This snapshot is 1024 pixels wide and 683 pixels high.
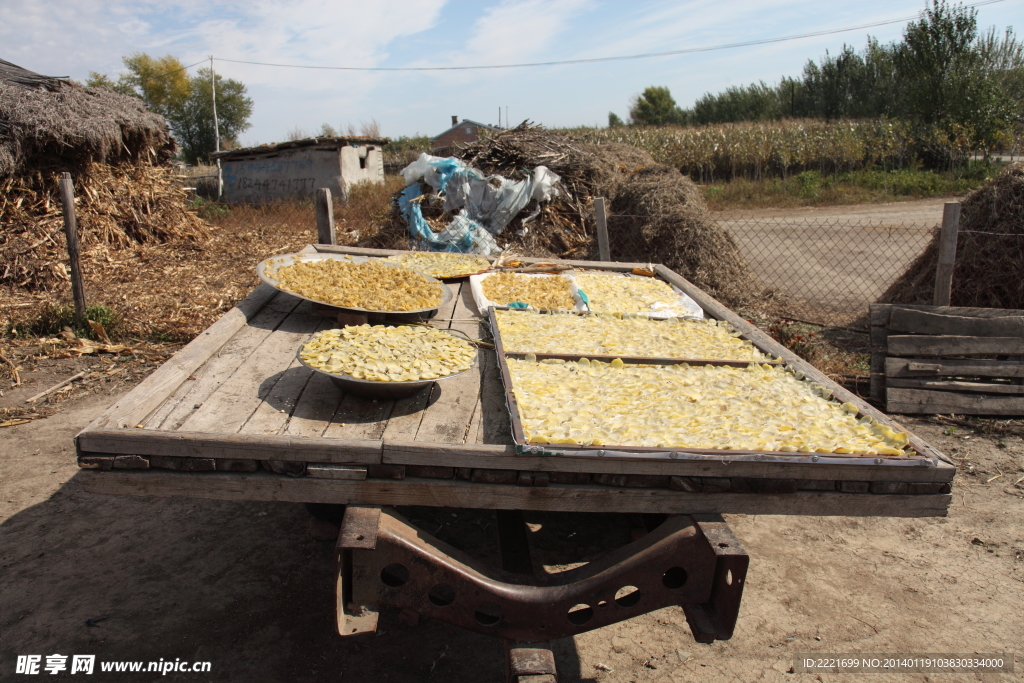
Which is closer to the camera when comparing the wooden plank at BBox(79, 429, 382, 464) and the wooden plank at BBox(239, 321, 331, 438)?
the wooden plank at BBox(79, 429, 382, 464)

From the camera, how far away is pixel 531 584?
2004mm

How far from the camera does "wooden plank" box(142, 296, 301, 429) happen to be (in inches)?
86.2

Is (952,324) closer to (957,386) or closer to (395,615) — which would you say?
(957,386)

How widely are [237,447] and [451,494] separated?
672mm

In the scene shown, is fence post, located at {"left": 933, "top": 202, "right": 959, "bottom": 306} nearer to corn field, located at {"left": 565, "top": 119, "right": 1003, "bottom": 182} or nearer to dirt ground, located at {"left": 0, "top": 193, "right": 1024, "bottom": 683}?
dirt ground, located at {"left": 0, "top": 193, "right": 1024, "bottom": 683}

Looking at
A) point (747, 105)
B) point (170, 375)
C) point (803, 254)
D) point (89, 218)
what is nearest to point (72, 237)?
point (89, 218)

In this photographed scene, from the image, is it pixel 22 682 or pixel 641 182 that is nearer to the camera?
pixel 22 682

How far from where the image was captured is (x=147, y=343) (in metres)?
6.01

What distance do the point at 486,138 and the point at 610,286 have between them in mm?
6332

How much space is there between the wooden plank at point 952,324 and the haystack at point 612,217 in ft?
10.1

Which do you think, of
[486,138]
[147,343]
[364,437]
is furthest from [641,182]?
[364,437]

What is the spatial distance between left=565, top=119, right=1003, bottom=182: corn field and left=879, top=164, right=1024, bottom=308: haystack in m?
17.4

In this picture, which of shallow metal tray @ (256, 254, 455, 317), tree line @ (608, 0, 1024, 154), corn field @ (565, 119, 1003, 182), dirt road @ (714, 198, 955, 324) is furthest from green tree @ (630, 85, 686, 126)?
shallow metal tray @ (256, 254, 455, 317)

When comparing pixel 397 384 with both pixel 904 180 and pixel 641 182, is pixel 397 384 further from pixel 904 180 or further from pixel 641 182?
pixel 904 180
